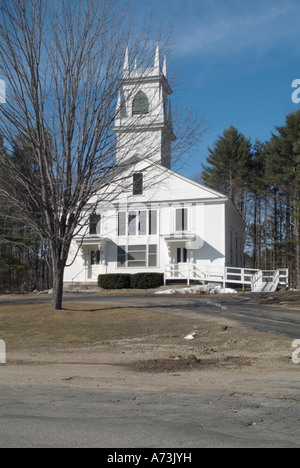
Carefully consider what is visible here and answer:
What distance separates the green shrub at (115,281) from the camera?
108 ft

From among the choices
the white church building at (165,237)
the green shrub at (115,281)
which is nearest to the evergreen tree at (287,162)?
the white church building at (165,237)

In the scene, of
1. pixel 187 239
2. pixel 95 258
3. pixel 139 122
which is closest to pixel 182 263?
pixel 187 239

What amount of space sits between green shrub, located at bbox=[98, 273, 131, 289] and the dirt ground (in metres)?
14.4

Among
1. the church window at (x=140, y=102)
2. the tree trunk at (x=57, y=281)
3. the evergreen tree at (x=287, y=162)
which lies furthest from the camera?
the evergreen tree at (x=287, y=162)

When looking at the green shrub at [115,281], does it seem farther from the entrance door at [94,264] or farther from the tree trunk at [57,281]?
the tree trunk at [57,281]

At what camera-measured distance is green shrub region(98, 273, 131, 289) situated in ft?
108

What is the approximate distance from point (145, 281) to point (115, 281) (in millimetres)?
2115

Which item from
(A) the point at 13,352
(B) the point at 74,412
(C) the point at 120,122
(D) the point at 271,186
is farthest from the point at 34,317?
(D) the point at 271,186

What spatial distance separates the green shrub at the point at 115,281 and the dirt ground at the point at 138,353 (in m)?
14.4

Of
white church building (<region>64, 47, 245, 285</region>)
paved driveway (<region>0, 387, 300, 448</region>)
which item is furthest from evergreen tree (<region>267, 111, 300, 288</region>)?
paved driveway (<region>0, 387, 300, 448</region>)
